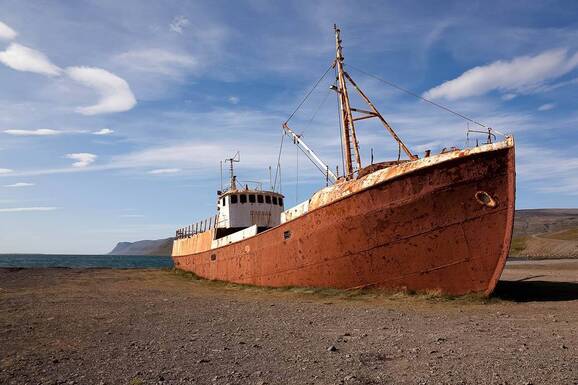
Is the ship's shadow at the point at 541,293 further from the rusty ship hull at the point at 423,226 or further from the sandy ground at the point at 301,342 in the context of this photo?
the rusty ship hull at the point at 423,226

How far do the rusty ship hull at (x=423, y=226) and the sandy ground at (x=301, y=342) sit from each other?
72cm

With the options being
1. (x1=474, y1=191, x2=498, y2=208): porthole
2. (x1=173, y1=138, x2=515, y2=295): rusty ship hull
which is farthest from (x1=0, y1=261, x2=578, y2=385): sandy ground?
(x1=474, y1=191, x2=498, y2=208): porthole

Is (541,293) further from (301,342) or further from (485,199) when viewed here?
(301,342)

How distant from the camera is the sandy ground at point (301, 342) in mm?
5188

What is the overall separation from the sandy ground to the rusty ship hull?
0.72 meters

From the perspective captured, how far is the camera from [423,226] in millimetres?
11383

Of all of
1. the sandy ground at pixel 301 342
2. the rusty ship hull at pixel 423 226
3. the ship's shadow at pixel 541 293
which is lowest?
the sandy ground at pixel 301 342

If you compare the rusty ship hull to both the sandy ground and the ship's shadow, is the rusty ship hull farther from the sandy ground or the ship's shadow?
the ship's shadow

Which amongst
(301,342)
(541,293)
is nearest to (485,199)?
(541,293)

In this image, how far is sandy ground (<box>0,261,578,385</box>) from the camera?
5188mm

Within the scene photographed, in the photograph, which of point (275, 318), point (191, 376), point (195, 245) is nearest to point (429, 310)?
point (275, 318)

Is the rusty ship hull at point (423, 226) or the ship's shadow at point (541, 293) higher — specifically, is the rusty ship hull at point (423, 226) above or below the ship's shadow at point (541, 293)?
above

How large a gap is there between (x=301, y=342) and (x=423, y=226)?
5744 mm

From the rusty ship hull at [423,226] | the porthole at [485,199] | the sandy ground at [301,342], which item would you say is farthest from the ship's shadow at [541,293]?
the porthole at [485,199]
